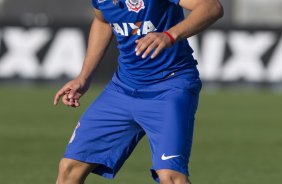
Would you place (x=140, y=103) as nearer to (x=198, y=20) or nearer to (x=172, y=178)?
(x=172, y=178)

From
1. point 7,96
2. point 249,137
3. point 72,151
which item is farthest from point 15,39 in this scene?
point 72,151

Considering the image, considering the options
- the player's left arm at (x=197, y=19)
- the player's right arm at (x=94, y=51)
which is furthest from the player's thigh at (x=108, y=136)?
the player's left arm at (x=197, y=19)

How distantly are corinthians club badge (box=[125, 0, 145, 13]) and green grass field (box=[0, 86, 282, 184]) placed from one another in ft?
11.8

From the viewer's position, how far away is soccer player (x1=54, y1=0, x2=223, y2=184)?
719 cm

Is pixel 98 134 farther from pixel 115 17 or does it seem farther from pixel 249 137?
pixel 249 137

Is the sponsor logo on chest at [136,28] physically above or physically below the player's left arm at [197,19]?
below

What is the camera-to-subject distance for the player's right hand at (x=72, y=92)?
7805 millimetres

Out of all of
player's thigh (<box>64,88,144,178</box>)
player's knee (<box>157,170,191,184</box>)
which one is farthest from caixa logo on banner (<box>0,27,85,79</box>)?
player's knee (<box>157,170,191,184</box>)

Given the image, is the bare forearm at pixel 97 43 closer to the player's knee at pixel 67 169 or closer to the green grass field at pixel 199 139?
the player's knee at pixel 67 169

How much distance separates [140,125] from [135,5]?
86 cm

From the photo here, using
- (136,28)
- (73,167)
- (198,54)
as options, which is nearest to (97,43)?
(136,28)

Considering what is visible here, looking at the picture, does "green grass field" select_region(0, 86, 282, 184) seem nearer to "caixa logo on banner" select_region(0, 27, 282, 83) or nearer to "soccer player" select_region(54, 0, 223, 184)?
"caixa logo on banner" select_region(0, 27, 282, 83)

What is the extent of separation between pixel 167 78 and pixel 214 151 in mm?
6155

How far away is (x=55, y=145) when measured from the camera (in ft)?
45.4
